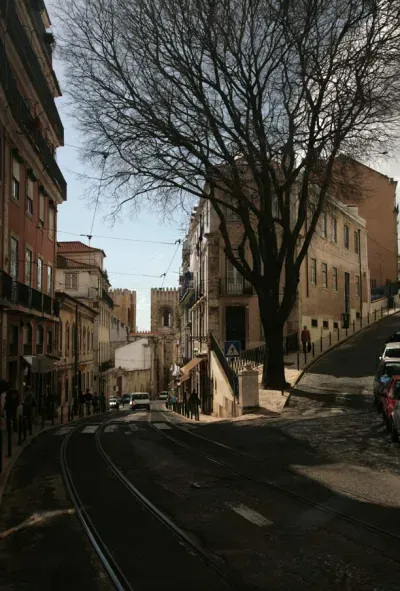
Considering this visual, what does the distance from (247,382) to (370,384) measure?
626 centimetres

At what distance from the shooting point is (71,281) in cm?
5981

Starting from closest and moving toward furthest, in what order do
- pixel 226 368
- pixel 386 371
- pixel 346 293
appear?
pixel 386 371 → pixel 226 368 → pixel 346 293

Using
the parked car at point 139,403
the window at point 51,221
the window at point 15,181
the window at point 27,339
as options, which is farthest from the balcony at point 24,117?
the parked car at point 139,403

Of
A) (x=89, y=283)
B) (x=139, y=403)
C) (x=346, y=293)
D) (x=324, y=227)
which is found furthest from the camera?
(x=89, y=283)

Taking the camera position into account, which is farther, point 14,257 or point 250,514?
point 14,257

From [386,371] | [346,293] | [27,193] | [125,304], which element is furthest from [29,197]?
[125,304]

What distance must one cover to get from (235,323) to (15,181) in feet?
55.3

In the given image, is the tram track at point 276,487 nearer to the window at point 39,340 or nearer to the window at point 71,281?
the window at point 39,340

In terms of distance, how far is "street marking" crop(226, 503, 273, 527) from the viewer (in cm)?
757

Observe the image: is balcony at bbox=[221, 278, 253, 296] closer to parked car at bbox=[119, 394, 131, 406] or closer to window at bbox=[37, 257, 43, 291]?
window at bbox=[37, 257, 43, 291]

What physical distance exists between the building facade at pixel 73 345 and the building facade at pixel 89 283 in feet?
15.2

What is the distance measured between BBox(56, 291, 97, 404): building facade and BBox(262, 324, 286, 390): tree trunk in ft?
52.7

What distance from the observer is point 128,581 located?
5.57 metres

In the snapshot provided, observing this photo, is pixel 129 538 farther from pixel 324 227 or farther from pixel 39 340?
pixel 324 227
